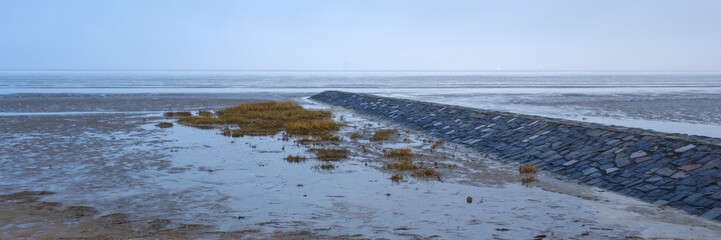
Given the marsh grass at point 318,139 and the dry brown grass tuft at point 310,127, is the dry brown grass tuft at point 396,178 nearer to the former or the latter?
the marsh grass at point 318,139

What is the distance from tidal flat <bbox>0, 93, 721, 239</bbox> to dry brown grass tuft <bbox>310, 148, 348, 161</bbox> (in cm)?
13

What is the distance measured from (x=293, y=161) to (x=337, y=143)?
11.8 ft

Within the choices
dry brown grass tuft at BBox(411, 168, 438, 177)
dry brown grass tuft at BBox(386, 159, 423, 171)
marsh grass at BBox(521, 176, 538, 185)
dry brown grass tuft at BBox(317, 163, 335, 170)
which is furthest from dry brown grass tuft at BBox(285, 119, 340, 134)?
marsh grass at BBox(521, 176, 538, 185)

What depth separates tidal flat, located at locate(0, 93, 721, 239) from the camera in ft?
24.1

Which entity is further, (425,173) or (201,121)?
(201,121)

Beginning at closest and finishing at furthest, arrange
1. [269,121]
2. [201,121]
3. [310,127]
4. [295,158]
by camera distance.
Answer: [295,158] < [310,127] < [201,121] < [269,121]

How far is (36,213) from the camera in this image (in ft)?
26.3

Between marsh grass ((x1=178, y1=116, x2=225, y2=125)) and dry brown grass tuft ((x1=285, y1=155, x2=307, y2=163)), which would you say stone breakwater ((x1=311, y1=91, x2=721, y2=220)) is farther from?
marsh grass ((x1=178, y1=116, x2=225, y2=125))

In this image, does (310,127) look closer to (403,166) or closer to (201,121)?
(201,121)

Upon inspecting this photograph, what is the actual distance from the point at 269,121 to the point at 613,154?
14785 mm

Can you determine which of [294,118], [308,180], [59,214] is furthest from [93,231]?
[294,118]

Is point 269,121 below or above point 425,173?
below

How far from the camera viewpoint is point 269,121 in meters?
23.3

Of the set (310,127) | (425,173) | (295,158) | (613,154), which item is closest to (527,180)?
(425,173)
